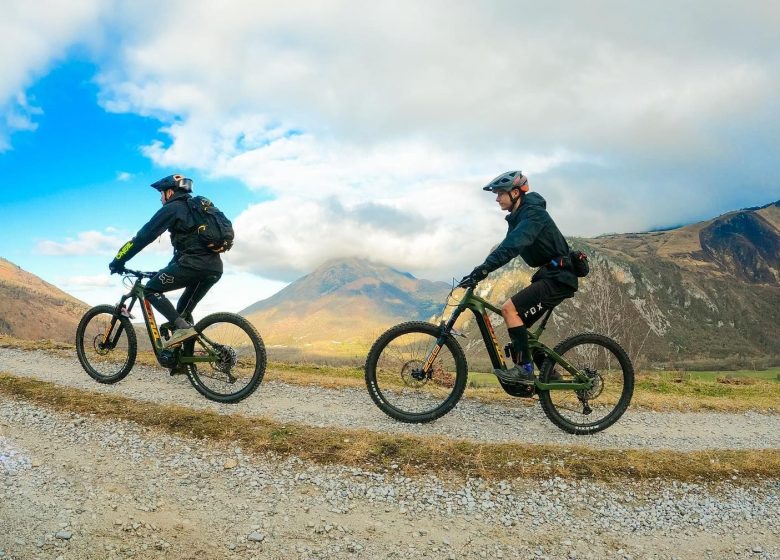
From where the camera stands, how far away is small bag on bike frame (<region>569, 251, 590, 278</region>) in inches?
330

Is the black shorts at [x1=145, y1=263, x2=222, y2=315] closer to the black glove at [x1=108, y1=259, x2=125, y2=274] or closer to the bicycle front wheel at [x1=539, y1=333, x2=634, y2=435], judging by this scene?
the black glove at [x1=108, y1=259, x2=125, y2=274]

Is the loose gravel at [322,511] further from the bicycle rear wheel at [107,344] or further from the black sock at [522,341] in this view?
the bicycle rear wheel at [107,344]

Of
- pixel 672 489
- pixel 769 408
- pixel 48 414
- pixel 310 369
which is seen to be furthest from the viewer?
pixel 310 369

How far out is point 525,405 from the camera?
11.0 meters

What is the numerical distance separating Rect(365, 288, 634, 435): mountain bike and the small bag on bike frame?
82cm

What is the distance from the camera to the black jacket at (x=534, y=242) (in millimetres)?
7891

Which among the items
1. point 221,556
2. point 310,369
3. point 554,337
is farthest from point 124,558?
point 554,337

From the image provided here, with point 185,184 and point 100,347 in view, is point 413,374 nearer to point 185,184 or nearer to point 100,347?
point 185,184

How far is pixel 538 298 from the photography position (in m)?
8.27

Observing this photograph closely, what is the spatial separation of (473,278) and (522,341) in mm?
1450

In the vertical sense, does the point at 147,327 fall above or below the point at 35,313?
below

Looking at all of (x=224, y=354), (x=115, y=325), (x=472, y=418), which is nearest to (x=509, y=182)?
(x=472, y=418)

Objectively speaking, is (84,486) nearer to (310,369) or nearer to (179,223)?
(179,223)

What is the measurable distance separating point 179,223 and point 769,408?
46.8 ft
